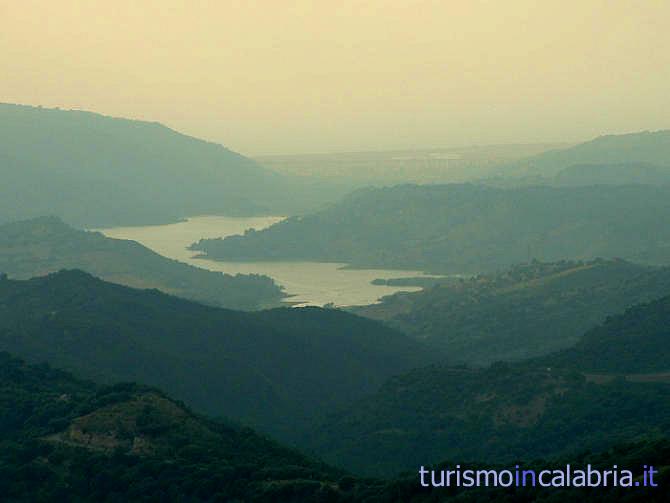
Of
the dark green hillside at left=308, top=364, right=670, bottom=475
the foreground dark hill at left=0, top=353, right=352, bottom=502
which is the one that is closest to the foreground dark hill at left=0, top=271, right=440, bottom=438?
the dark green hillside at left=308, top=364, right=670, bottom=475

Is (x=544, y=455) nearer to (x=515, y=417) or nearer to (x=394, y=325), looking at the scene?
(x=515, y=417)

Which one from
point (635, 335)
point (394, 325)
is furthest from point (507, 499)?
point (394, 325)

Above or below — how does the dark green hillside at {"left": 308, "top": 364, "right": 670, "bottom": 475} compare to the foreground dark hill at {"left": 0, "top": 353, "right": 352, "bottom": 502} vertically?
below

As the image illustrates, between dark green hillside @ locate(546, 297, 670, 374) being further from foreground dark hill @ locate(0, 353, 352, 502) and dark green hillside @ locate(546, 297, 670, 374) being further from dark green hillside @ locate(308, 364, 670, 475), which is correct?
foreground dark hill @ locate(0, 353, 352, 502)

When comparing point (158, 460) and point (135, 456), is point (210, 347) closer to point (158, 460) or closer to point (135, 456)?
point (135, 456)

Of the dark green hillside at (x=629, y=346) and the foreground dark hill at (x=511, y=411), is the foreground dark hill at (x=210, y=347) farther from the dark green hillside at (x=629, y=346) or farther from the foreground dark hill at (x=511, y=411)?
the dark green hillside at (x=629, y=346)
